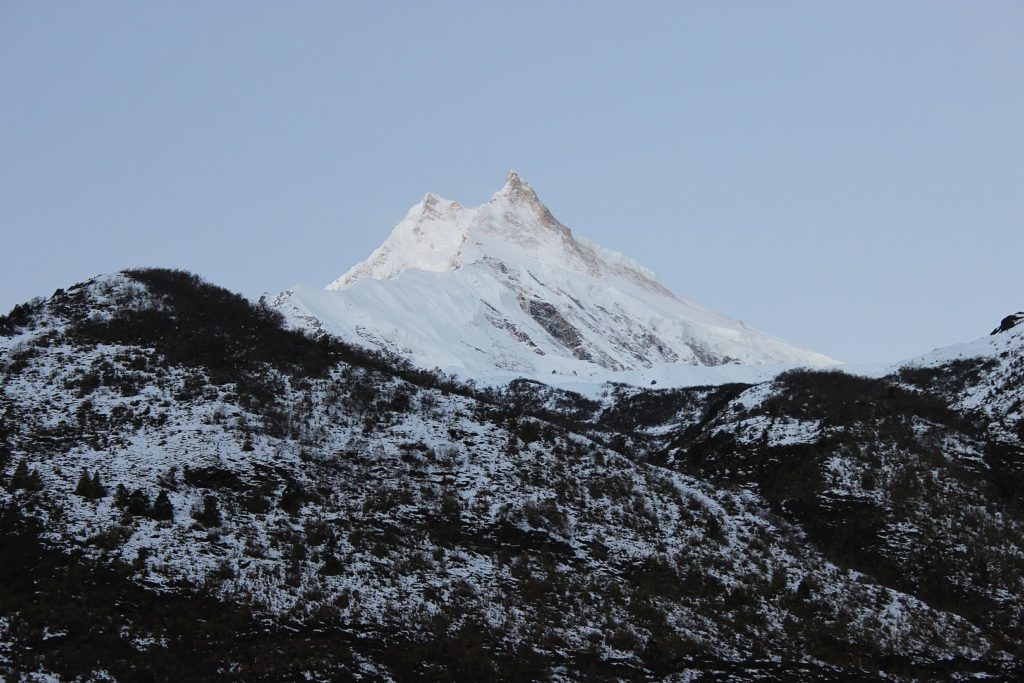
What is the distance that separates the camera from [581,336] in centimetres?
14912

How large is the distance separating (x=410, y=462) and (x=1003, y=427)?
29.9 m

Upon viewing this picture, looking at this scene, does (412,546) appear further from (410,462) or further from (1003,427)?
(1003,427)

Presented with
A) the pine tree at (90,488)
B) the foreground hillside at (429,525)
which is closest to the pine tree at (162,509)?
the foreground hillside at (429,525)

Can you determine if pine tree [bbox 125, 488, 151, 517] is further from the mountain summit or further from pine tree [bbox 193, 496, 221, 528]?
the mountain summit

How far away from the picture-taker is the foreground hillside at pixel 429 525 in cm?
2205

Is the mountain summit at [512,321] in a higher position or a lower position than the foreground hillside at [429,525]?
higher

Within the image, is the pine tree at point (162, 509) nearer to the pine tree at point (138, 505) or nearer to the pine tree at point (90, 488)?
the pine tree at point (138, 505)

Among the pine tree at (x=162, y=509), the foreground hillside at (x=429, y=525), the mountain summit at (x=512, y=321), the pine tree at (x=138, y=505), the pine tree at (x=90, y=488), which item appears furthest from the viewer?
the mountain summit at (x=512, y=321)

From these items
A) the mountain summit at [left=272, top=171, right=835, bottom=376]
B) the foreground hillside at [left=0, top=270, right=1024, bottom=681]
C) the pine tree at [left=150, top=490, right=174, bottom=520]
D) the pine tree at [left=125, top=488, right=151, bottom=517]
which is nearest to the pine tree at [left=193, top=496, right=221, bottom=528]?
the foreground hillside at [left=0, top=270, right=1024, bottom=681]

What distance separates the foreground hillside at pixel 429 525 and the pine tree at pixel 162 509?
0.24 ft

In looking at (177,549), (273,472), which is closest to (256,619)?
(177,549)

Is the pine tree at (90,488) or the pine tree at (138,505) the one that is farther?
the pine tree at (90,488)

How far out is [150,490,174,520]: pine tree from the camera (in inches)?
1024

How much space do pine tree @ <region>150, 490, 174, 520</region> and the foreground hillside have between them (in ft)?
0.24
